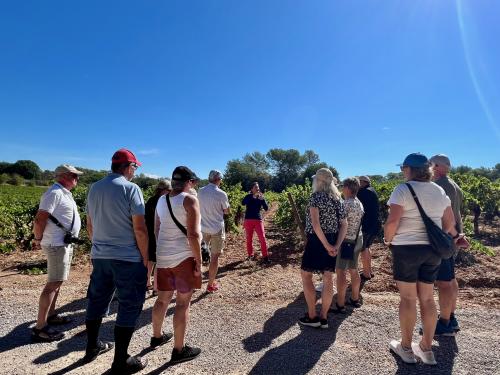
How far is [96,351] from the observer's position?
3.15 metres

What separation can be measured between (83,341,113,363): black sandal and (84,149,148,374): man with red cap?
0.39 m

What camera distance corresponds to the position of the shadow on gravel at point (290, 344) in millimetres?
3057

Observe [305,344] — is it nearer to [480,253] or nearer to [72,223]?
[72,223]

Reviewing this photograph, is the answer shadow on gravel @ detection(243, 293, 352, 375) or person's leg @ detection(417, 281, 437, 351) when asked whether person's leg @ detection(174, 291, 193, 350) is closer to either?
shadow on gravel @ detection(243, 293, 352, 375)

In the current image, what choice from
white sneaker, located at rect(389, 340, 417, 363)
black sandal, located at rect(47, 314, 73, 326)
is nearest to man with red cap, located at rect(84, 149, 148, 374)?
black sandal, located at rect(47, 314, 73, 326)

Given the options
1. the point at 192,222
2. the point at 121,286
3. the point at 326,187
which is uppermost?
the point at 326,187

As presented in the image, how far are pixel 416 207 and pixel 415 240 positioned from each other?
29 centimetres

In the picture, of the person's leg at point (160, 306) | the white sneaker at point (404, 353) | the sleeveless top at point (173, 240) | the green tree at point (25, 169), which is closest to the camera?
the sleeveless top at point (173, 240)

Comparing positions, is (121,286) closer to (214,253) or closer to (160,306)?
(160,306)

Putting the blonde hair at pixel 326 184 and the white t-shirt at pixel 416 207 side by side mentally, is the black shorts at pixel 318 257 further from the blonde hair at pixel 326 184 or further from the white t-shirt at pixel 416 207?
the white t-shirt at pixel 416 207

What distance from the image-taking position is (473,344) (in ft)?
11.3

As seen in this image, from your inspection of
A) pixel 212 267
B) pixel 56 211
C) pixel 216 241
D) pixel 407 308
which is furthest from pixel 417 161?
pixel 56 211

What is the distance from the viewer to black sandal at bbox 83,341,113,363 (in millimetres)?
3119

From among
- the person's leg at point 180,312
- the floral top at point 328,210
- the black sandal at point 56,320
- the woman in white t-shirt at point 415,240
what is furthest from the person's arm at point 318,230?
the black sandal at point 56,320
